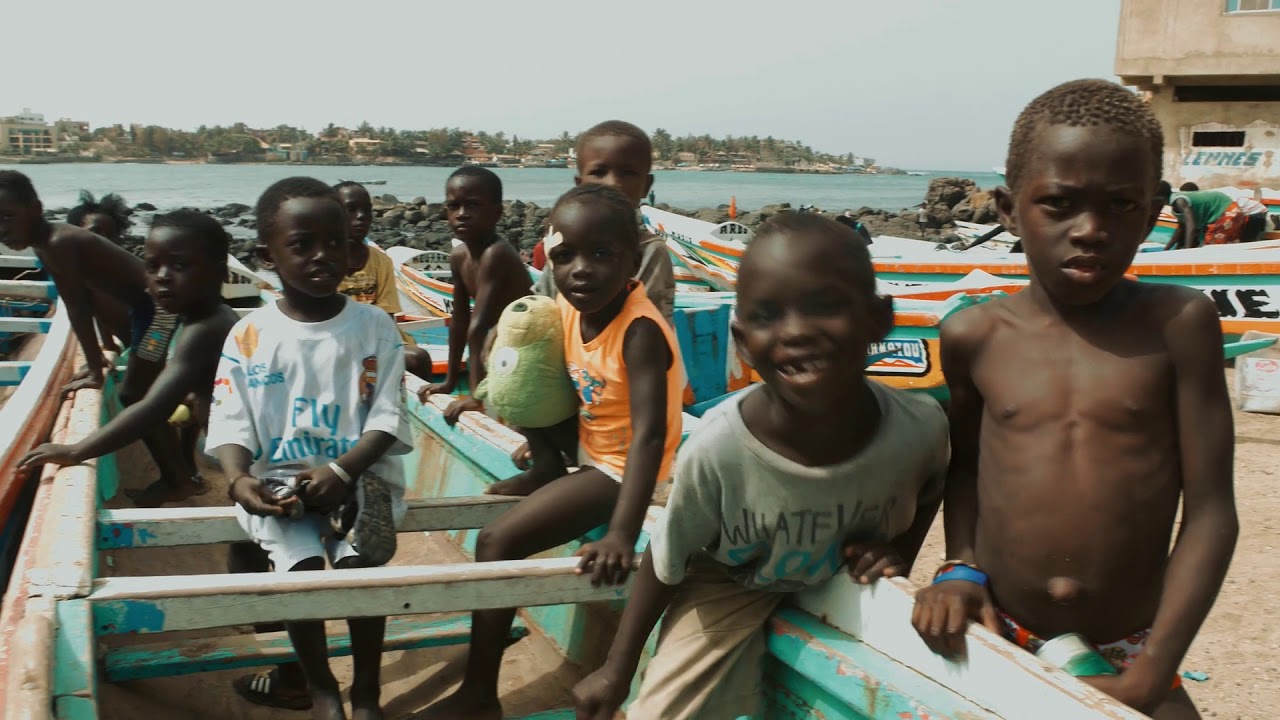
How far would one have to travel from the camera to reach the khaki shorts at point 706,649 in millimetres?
2064

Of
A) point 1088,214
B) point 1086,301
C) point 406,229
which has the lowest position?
point 406,229

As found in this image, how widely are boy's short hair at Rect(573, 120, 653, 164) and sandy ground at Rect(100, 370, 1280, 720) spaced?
1787 millimetres

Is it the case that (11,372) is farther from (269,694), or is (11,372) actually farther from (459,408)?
(269,694)

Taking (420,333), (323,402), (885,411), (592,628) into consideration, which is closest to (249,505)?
(323,402)

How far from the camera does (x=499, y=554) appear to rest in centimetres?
271

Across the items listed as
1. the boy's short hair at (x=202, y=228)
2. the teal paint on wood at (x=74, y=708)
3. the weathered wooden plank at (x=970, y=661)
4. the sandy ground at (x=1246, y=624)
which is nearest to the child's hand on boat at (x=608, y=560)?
the weathered wooden plank at (x=970, y=661)

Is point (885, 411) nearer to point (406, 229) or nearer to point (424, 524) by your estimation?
point (424, 524)

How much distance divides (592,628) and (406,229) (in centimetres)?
2919

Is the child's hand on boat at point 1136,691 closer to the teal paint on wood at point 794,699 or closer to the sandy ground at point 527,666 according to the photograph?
the teal paint on wood at point 794,699

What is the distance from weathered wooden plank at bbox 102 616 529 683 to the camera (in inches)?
112

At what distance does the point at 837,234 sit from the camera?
5.83 feet

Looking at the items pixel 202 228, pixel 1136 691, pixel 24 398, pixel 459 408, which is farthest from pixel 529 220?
pixel 1136 691

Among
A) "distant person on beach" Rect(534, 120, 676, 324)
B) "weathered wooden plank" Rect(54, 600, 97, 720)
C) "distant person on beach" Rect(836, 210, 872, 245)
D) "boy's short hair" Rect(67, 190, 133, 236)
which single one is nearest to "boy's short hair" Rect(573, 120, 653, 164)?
"distant person on beach" Rect(534, 120, 676, 324)

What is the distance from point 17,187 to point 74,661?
12.1 ft
